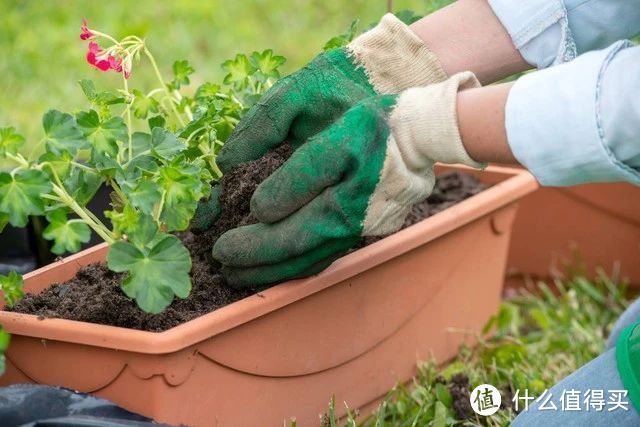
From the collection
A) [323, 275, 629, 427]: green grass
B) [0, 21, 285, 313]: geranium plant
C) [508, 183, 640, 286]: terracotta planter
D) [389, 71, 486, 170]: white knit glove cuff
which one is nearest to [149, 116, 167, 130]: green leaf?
[0, 21, 285, 313]: geranium plant

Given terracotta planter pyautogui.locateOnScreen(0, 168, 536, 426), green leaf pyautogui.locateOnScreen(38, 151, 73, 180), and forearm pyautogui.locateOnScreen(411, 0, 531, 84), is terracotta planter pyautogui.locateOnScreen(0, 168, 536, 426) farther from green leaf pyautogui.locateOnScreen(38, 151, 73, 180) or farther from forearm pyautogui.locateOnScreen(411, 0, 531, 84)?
forearm pyautogui.locateOnScreen(411, 0, 531, 84)

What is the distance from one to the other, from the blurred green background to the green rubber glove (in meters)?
2.31

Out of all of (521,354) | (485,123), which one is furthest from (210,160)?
(521,354)

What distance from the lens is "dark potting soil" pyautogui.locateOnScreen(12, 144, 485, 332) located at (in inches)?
68.3

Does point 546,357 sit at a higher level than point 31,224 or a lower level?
lower

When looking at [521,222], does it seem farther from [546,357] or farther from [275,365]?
[275,365]

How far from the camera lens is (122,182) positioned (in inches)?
67.7

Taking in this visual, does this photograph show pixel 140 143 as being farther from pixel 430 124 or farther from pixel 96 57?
pixel 430 124

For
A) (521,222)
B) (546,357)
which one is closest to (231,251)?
(546,357)

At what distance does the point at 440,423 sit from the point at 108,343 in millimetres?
779

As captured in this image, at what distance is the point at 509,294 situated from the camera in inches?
118

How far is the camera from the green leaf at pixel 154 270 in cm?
159

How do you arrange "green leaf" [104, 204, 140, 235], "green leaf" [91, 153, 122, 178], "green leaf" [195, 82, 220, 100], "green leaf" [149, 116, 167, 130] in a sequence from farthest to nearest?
"green leaf" [195, 82, 220, 100] < "green leaf" [149, 116, 167, 130] < "green leaf" [91, 153, 122, 178] < "green leaf" [104, 204, 140, 235]

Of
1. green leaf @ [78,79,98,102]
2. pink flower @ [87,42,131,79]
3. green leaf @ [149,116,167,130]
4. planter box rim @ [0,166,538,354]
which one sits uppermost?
pink flower @ [87,42,131,79]
